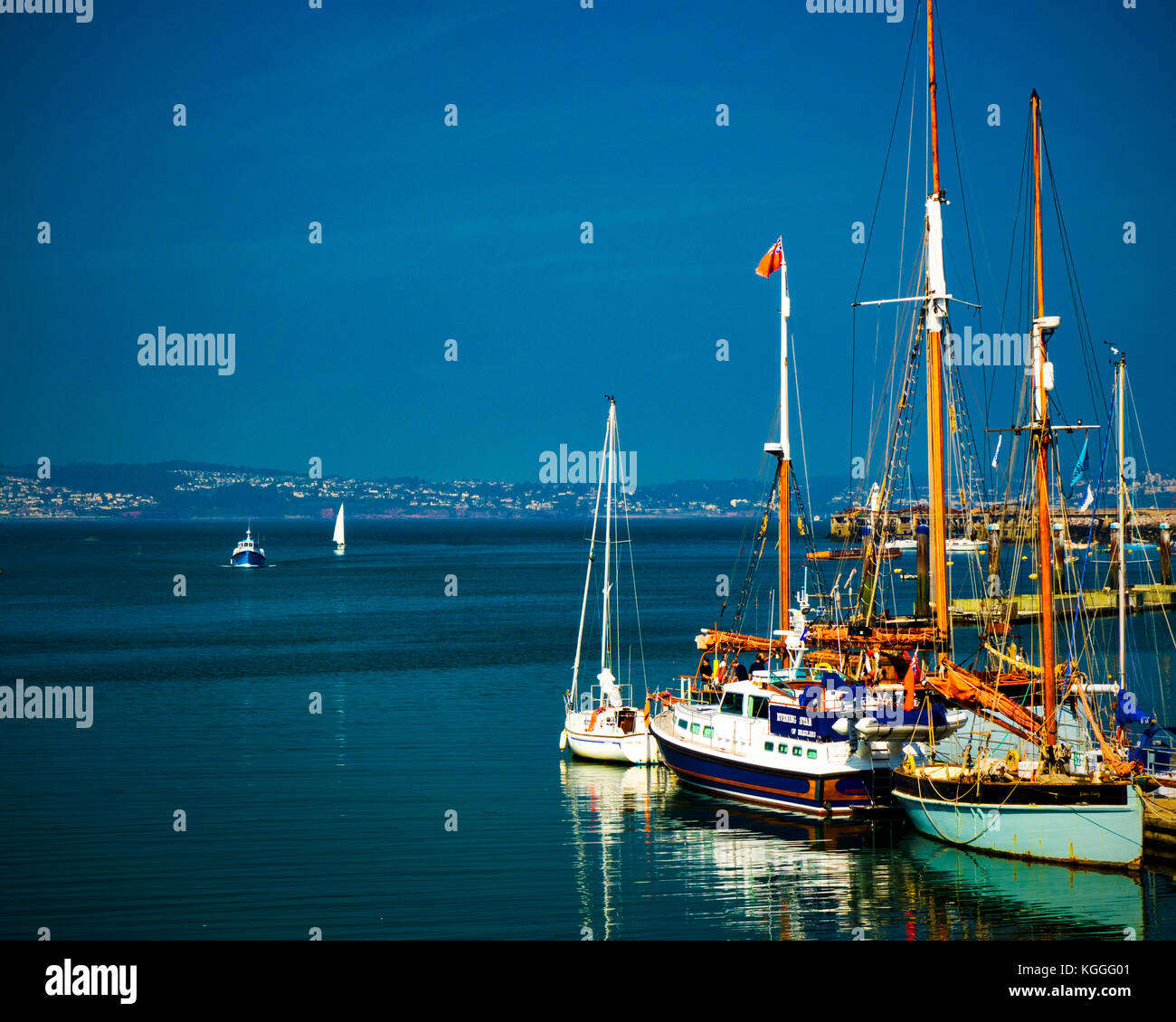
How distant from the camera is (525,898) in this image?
2614 centimetres

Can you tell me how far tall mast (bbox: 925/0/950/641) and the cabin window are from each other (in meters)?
6.59

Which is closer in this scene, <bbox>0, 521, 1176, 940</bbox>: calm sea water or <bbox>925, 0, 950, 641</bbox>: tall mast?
<bbox>0, 521, 1176, 940</bbox>: calm sea water

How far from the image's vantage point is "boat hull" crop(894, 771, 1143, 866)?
2584 cm

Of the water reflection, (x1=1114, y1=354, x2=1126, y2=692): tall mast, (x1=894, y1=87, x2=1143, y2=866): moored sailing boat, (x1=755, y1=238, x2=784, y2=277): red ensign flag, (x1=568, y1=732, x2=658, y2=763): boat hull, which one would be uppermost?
(x1=755, y1=238, x2=784, y2=277): red ensign flag

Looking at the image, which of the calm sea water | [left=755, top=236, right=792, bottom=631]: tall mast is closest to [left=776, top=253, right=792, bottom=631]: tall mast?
[left=755, top=236, right=792, bottom=631]: tall mast

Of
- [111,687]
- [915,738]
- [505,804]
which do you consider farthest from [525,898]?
[111,687]

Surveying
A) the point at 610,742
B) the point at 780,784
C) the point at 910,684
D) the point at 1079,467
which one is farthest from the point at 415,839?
the point at 1079,467

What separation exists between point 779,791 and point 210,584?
112783mm

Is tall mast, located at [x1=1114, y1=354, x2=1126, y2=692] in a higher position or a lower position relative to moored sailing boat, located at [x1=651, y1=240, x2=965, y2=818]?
higher

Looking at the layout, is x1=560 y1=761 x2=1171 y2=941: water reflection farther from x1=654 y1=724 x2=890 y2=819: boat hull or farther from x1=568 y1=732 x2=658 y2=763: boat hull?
x1=568 y1=732 x2=658 y2=763: boat hull

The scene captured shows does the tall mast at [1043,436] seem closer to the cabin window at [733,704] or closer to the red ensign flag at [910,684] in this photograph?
the red ensign flag at [910,684]

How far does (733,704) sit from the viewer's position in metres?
35.4
